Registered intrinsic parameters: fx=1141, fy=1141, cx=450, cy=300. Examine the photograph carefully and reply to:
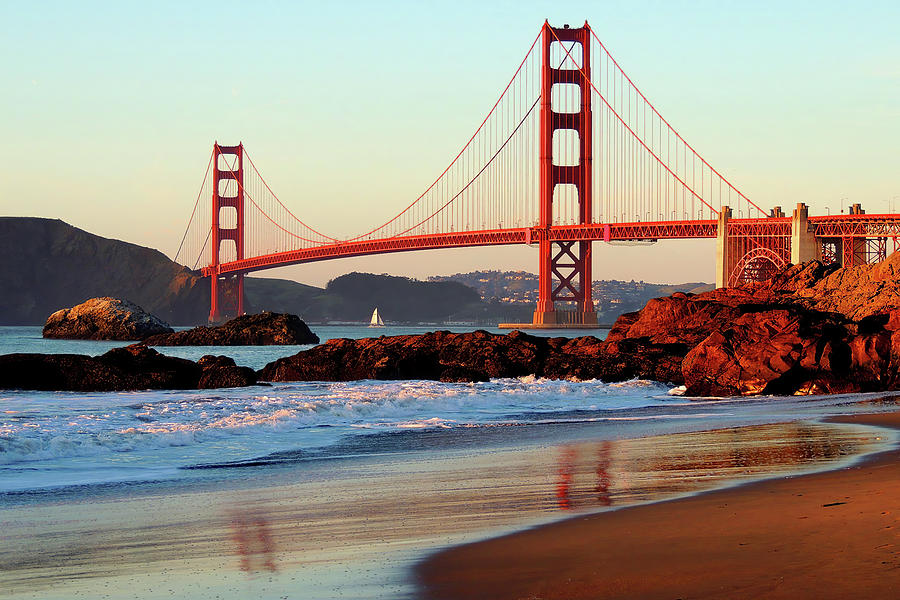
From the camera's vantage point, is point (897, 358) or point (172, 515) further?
point (897, 358)

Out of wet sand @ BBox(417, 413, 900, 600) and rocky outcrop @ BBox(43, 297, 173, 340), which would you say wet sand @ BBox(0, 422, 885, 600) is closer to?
wet sand @ BBox(417, 413, 900, 600)

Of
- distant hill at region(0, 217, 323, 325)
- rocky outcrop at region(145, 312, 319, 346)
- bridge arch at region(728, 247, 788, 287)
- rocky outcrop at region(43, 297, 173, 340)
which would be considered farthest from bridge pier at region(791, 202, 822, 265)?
distant hill at region(0, 217, 323, 325)

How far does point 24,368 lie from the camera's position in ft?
64.0

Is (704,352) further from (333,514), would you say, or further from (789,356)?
(333,514)

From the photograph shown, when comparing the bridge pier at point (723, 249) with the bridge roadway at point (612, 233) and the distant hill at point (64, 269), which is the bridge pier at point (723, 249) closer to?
the bridge roadway at point (612, 233)

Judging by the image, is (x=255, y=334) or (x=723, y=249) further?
(x=723, y=249)

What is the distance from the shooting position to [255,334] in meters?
62.9

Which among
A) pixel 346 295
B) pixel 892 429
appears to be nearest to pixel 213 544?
pixel 892 429

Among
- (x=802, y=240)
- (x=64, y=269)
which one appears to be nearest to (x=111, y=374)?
(x=802, y=240)

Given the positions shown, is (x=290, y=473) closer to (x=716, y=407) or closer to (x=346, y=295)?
(x=716, y=407)

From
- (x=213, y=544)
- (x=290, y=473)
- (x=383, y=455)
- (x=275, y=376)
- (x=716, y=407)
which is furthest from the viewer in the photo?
(x=275, y=376)

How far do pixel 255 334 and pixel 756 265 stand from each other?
3060cm

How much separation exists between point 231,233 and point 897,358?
91.8m

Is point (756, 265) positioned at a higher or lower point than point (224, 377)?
higher
